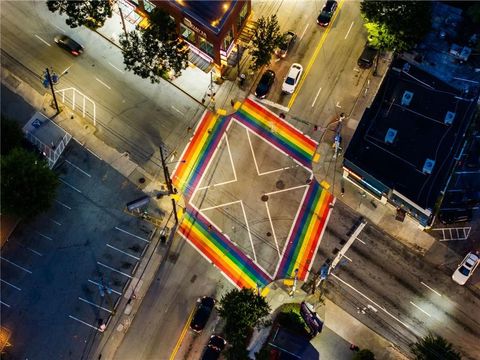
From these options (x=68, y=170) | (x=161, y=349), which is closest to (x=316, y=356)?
(x=161, y=349)

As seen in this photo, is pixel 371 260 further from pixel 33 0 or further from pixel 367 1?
pixel 33 0

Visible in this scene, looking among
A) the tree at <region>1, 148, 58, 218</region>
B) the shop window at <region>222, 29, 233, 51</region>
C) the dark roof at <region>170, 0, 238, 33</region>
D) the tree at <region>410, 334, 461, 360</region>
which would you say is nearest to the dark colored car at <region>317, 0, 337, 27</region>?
the shop window at <region>222, 29, 233, 51</region>

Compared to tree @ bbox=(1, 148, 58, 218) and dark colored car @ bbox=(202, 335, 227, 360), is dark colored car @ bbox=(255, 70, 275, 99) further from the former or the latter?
dark colored car @ bbox=(202, 335, 227, 360)

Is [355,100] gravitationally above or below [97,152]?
above

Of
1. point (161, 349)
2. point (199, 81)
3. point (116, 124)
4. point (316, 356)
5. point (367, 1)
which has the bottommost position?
point (161, 349)

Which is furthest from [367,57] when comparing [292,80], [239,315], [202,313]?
[202,313]

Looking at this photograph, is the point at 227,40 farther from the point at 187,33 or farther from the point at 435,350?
the point at 435,350
